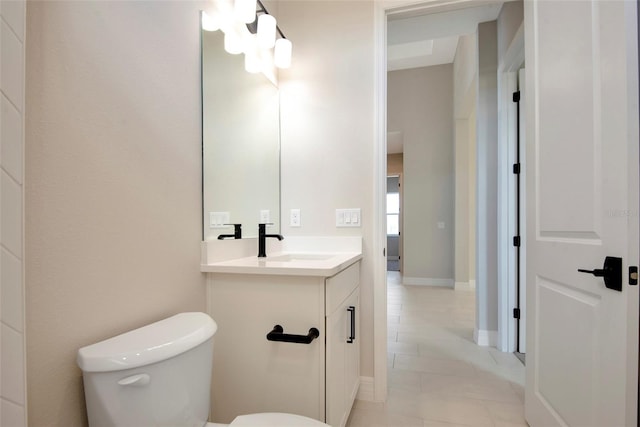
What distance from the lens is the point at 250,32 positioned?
1751 millimetres

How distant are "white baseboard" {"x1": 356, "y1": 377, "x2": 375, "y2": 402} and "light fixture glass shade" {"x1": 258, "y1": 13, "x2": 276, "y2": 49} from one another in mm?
2033

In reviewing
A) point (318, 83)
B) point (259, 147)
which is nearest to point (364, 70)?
point (318, 83)

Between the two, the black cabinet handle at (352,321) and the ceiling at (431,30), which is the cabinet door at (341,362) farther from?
the ceiling at (431,30)

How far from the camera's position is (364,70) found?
1.91 meters

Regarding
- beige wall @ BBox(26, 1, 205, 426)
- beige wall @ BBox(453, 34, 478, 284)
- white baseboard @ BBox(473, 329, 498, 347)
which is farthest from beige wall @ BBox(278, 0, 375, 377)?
beige wall @ BBox(453, 34, 478, 284)

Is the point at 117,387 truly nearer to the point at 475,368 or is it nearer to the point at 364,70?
the point at 364,70

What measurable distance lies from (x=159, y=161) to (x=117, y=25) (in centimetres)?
42

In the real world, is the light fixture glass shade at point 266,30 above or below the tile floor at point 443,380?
above

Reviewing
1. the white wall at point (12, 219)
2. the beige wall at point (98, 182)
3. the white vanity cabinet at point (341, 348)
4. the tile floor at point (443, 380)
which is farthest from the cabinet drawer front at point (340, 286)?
the white wall at point (12, 219)

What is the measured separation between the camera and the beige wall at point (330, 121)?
1903mm

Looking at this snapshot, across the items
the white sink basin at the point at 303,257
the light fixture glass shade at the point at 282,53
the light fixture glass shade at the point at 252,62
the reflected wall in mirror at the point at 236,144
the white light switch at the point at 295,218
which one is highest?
the light fixture glass shade at the point at 282,53

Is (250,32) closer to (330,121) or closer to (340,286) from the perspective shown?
(330,121)

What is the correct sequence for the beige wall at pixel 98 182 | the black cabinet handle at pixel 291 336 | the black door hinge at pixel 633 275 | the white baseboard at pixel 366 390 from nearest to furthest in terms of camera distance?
the beige wall at pixel 98 182
the black door hinge at pixel 633 275
the black cabinet handle at pixel 291 336
the white baseboard at pixel 366 390

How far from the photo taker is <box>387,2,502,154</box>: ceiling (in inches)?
108
